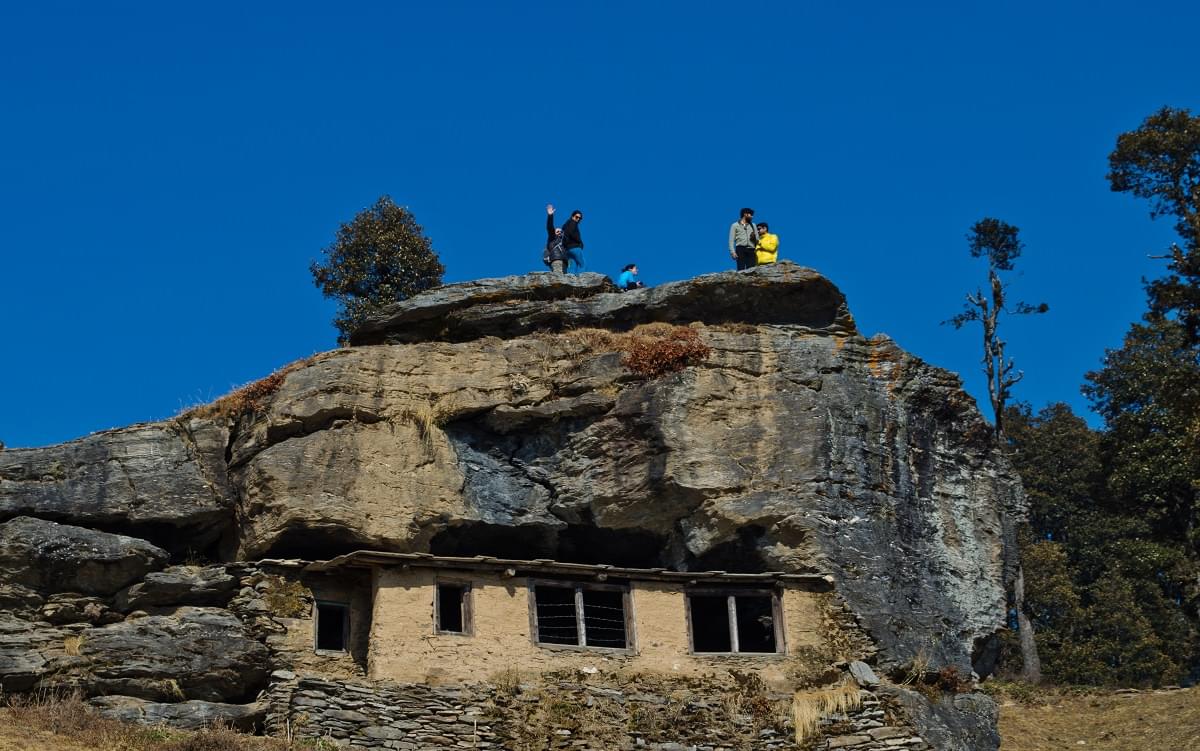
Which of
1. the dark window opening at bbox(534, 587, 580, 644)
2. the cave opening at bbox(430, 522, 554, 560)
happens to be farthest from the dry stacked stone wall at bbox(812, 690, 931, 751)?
the cave opening at bbox(430, 522, 554, 560)

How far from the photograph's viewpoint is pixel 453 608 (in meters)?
36.0

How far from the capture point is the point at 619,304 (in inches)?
1469

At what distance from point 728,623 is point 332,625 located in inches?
340

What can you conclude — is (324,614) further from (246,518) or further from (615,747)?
(615,747)

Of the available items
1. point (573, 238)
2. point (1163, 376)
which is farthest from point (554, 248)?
point (1163, 376)

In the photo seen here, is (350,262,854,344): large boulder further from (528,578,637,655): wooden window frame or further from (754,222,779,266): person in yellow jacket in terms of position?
(528,578,637,655): wooden window frame

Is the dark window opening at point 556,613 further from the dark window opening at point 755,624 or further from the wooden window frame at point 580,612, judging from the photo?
the dark window opening at point 755,624

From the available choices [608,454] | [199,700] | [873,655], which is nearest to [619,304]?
[608,454]

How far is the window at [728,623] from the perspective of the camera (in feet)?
111

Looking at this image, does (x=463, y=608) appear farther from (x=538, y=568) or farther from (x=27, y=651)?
(x=27, y=651)

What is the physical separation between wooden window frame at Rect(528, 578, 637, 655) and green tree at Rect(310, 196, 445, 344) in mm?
18421

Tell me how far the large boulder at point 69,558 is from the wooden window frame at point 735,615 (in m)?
11.2

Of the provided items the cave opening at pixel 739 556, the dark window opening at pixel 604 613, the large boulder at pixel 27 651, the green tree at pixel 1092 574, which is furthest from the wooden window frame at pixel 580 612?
the green tree at pixel 1092 574

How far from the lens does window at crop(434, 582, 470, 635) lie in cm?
3055
